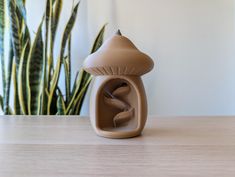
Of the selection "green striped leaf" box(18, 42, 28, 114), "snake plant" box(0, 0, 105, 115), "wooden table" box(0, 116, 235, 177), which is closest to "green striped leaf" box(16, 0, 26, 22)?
"snake plant" box(0, 0, 105, 115)

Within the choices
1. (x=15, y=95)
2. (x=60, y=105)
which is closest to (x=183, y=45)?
(x=60, y=105)

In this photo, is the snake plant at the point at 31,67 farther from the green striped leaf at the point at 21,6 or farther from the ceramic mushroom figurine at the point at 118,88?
the ceramic mushroom figurine at the point at 118,88

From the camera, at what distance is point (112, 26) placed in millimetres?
1013

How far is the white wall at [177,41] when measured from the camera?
3.31 ft

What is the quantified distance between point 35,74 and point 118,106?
16.2 inches

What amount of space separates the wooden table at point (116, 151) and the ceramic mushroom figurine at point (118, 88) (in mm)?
32

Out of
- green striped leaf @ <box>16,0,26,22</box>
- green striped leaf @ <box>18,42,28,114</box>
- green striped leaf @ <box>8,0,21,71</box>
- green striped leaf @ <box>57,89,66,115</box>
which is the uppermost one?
green striped leaf @ <box>16,0,26,22</box>

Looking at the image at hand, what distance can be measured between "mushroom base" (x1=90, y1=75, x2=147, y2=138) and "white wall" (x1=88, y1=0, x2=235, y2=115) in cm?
51

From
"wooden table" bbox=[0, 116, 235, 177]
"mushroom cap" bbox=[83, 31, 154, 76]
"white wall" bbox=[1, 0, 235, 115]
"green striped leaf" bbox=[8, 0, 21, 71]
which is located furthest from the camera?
"white wall" bbox=[1, 0, 235, 115]

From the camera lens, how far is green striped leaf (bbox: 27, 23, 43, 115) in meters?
0.79

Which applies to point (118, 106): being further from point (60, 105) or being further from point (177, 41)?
point (177, 41)

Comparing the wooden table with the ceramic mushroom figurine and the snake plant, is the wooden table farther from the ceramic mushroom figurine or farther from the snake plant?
the snake plant

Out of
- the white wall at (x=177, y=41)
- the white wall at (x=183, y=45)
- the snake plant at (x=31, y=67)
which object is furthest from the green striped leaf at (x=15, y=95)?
the white wall at (x=183, y=45)

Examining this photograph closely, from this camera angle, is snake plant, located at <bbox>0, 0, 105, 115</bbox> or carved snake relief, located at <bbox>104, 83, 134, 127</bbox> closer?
carved snake relief, located at <bbox>104, 83, 134, 127</bbox>
